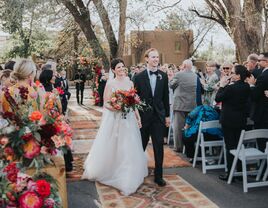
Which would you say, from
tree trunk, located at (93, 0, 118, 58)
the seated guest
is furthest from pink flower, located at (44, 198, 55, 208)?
tree trunk, located at (93, 0, 118, 58)

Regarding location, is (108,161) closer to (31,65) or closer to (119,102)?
(119,102)

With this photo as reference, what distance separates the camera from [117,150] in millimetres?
6312

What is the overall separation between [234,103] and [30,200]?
176 inches

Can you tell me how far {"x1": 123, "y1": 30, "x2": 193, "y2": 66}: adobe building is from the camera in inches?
1683

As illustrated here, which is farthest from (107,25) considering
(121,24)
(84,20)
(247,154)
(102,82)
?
(247,154)

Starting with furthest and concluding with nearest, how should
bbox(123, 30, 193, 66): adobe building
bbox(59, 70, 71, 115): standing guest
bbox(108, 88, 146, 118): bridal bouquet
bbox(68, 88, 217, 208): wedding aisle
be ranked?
bbox(123, 30, 193, 66): adobe building < bbox(59, 70, 71, 115): standing guest < bbox(108, 88, 146, 118): bridal bouquet < bbox(68, 88, 217, 208): wedding aisle

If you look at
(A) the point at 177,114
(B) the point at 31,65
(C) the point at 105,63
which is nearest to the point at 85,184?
(B) the point at 31,65

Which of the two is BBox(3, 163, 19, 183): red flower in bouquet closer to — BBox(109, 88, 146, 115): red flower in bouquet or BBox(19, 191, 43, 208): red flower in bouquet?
BBox(19, 191, 43, 208): red flower in bouquet

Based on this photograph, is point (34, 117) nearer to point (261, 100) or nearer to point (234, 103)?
point (234, 103)

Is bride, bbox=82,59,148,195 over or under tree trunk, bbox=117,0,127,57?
under

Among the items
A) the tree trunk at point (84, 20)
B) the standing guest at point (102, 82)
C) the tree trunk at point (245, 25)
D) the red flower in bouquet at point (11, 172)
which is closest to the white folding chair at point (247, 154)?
the red flower in bouquet at point (11, 172)

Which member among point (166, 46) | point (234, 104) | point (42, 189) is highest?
point (166, 46)

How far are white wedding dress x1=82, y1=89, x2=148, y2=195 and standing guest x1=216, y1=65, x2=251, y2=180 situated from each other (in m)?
1.44

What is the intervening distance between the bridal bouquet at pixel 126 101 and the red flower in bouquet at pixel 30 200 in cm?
364
